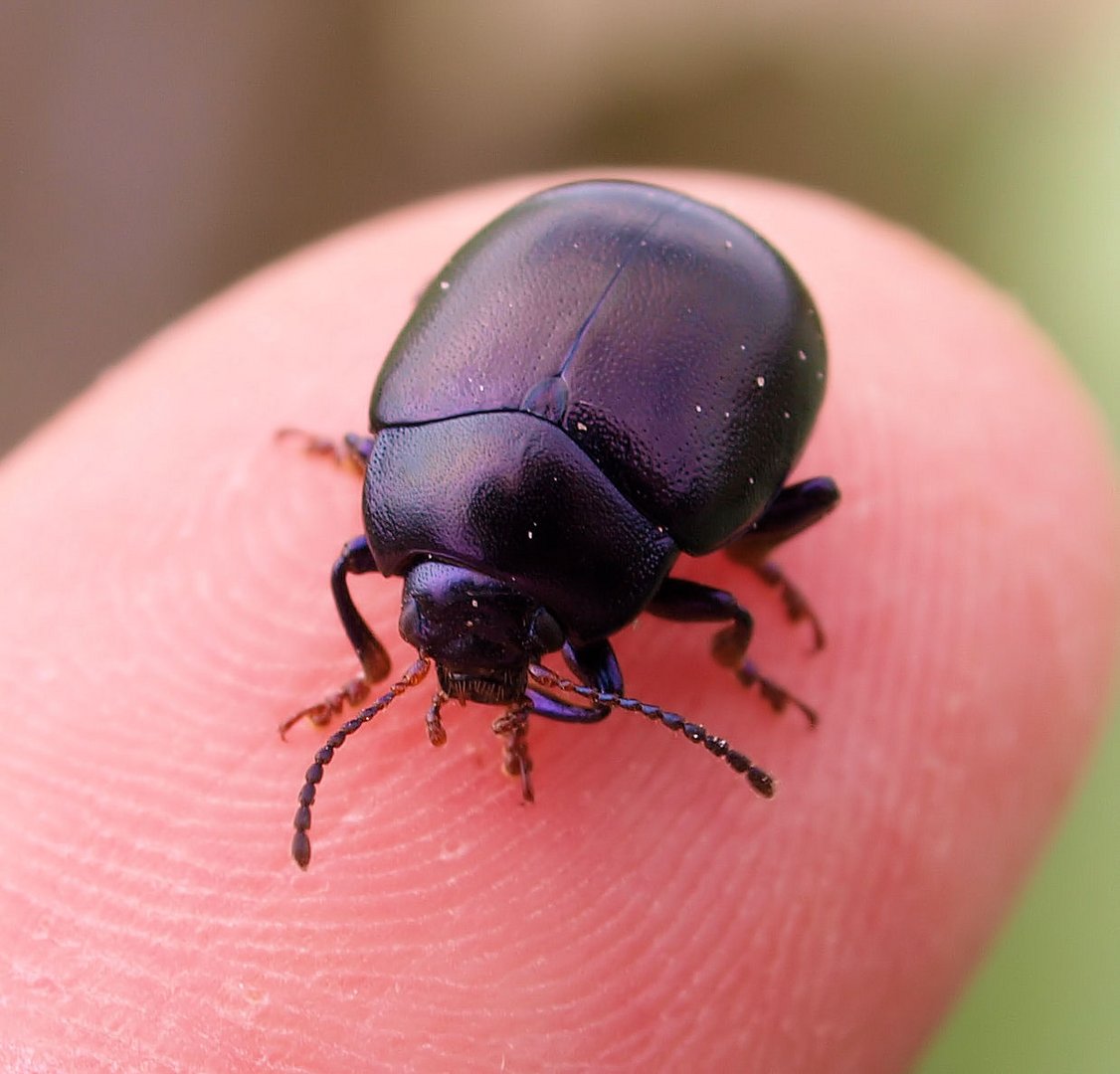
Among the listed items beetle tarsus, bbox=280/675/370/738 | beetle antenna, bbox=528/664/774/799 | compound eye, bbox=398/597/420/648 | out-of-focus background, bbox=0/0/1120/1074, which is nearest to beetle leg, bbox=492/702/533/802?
beetle antenna, bbox=528/664/774/799

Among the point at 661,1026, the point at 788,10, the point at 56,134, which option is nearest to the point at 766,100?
the point at 788,10

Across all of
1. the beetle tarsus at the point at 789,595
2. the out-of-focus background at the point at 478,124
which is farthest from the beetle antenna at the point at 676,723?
the out-of-focus background at the point at 478,124

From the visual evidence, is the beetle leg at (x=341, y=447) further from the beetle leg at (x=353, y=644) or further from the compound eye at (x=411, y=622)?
the compound eye at (x=411, y=622)

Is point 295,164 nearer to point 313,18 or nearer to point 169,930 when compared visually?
point 313,18

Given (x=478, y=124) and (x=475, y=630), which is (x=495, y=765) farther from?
(x=478, y=124)

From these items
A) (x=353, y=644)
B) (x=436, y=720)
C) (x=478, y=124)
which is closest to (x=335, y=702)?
(x=353, y=644)

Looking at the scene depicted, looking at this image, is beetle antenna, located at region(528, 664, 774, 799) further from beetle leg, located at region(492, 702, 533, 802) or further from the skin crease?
the skin crease
